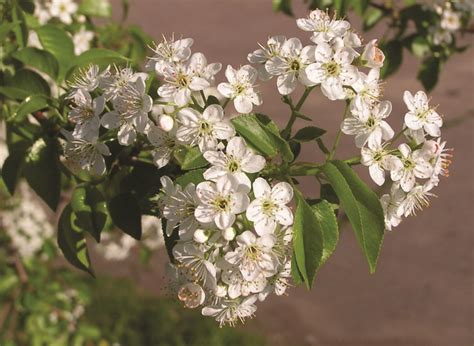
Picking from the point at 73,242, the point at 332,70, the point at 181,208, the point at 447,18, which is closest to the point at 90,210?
the point at 73,242

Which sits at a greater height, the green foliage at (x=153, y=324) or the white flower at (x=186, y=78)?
the white flower at (x=186, y=78)

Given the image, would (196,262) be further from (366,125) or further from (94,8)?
(94,8)

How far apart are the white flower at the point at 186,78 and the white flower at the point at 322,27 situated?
7.5 inches

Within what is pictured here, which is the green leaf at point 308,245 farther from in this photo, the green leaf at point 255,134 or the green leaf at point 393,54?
the green leaf at point 393,54

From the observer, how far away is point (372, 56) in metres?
1.25

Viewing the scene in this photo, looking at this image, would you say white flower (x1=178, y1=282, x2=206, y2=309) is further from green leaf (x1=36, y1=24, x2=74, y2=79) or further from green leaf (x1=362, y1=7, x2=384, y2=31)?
green leaf (x1=362, y1=7, x2=384, y2=31)

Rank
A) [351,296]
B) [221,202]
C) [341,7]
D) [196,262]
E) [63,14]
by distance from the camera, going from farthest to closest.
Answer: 1. [351,296]
2. [63,14]
3. [341,7]
4. [196,262]
5. [221,202]

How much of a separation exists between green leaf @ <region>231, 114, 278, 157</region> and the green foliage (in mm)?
2821

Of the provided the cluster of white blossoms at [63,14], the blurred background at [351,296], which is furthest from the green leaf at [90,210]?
the blurred background at [351,296]

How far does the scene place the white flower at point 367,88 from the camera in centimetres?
120

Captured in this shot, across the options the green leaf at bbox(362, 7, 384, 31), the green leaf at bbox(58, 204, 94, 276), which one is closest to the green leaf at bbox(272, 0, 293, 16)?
the green leaf at bbox(362, 7, 384, 31)

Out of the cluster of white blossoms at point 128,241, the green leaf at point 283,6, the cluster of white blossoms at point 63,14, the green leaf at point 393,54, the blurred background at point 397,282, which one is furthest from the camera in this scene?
the blurred background at point 397,282

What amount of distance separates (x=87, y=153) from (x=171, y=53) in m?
0.25

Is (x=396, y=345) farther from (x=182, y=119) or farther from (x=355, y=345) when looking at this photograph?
(x=182, y=119)
